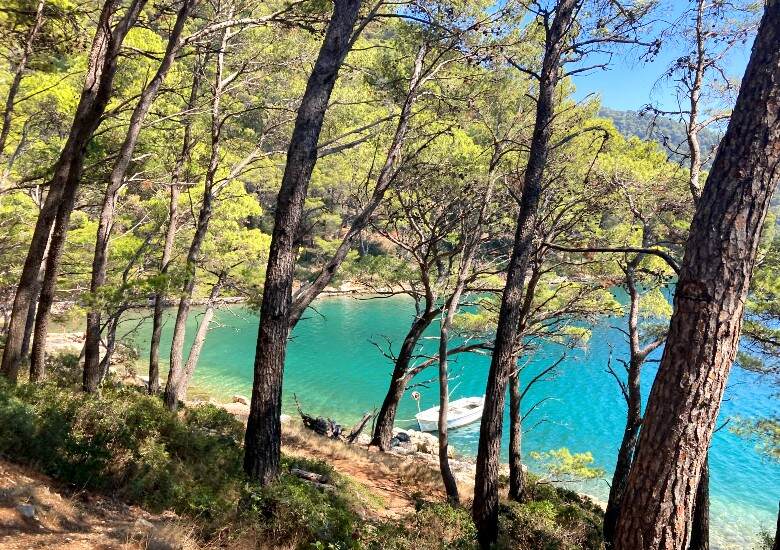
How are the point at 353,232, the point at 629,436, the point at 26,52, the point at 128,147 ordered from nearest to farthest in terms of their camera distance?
the point at 128,147, the point at 353,232, the point at 26,52, the point at 629,436

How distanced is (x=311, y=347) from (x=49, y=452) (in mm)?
23117

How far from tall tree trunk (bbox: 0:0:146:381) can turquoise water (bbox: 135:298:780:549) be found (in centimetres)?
525

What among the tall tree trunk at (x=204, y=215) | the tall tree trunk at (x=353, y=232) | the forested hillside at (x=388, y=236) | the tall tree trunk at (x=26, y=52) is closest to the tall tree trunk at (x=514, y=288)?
the forested hillside at (x=388, y=236)

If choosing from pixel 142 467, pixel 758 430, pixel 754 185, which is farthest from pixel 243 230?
pixel 758 430

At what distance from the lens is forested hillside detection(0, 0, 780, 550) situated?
246 cm

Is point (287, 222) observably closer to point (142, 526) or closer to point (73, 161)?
point (142, 526)

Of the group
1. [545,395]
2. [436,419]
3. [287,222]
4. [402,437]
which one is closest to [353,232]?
[287,222]

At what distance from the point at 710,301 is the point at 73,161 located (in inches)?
253

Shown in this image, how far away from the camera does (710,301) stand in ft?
7.80

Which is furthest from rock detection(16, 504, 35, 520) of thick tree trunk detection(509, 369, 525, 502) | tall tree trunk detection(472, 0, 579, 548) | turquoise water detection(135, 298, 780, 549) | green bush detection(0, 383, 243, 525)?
turquoise water detection(135, 298, 780, 549)

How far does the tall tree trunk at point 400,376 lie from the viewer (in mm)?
9836

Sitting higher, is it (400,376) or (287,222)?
(287,222)

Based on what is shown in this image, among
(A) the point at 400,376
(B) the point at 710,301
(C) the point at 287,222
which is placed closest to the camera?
(B) the point at 710,301

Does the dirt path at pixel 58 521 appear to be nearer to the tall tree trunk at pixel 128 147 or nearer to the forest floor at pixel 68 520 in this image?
the forest floor at pixel 68 520
